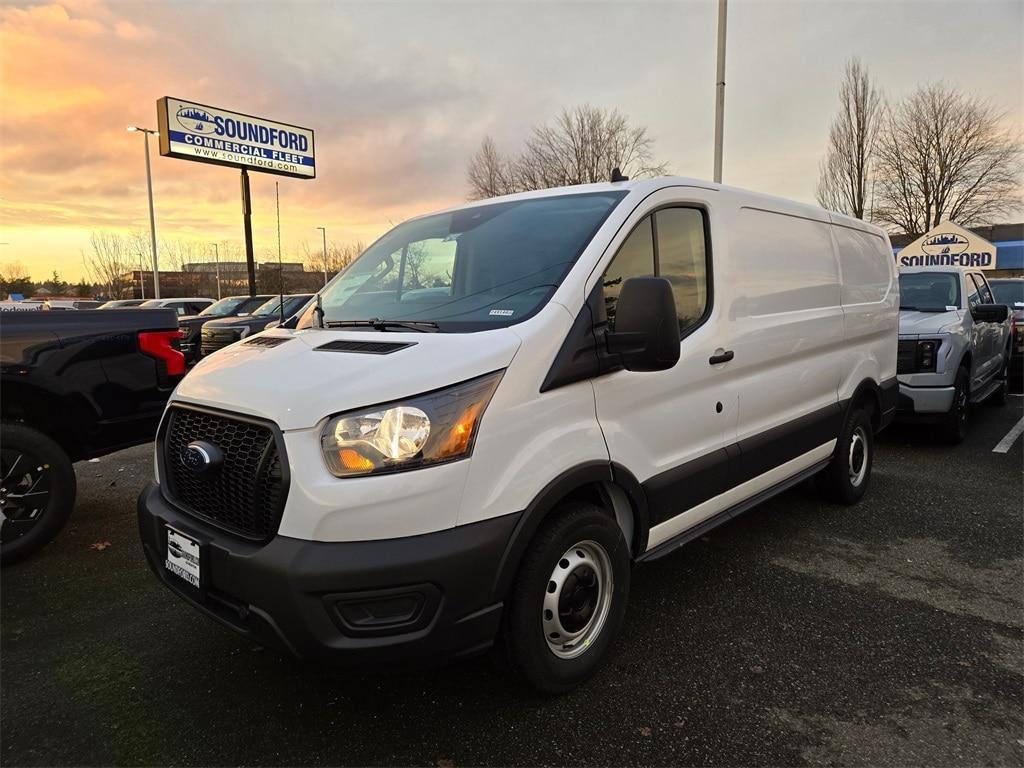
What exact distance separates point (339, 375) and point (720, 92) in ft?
41.2

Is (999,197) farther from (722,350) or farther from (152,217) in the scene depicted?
(152,217)

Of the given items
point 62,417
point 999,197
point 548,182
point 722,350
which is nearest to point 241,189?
point 548,182

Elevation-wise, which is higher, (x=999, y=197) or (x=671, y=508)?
(x=999, y=197)

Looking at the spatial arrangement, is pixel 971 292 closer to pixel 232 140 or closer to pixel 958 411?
pixel 958 411

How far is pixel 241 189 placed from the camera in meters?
21.8

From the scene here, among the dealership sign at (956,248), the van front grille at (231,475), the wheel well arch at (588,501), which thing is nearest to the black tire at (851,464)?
the wheel well arch at (588,501)

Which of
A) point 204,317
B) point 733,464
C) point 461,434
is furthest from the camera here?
point 204,317

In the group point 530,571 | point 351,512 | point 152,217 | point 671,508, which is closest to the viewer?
point 351,512

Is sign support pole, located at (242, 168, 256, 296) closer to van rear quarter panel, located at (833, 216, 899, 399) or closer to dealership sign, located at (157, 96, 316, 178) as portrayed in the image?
dealership sign, located at (157, 96, 316, 178)

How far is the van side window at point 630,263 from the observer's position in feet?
8.82

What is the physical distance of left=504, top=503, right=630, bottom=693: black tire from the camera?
7.72ft

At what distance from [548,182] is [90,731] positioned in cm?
2605

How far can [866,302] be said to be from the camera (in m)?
4.79

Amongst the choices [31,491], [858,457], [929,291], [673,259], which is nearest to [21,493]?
[31,491]
